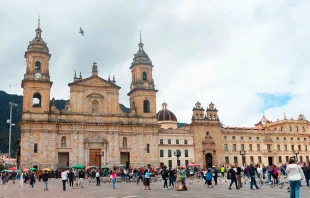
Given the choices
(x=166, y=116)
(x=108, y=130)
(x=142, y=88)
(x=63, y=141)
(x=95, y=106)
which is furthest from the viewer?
(x=166, y=116)

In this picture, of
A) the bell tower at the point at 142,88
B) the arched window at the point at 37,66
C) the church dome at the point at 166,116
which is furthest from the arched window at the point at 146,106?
the arched window at the point at 37,66

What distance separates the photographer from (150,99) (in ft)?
208

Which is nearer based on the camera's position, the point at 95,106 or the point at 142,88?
the point at 95,106

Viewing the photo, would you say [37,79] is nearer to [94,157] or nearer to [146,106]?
[94,157]

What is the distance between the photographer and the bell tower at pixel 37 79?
2173 inches

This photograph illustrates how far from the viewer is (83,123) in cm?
5694

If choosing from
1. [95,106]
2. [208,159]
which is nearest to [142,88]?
[95,106]

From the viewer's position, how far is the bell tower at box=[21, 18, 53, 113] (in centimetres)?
5519

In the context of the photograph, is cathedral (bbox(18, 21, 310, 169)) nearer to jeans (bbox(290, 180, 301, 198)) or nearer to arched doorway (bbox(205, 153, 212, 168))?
arched doorway (bbox(205, 153, 212, 168))

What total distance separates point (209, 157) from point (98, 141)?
23.1m

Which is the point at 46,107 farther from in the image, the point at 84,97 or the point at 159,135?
the point at 159,135

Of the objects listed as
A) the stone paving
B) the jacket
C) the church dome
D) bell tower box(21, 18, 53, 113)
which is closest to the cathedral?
bell tower box(21, 18, 53, 113)

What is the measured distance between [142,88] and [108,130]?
33.7ft

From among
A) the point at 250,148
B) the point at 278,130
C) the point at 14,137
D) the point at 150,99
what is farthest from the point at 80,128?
the point at 14,137
